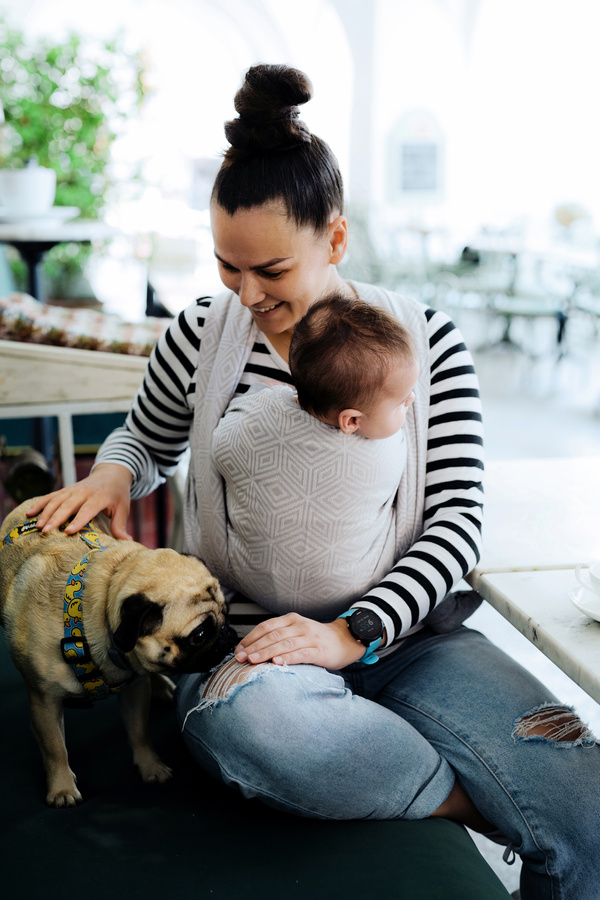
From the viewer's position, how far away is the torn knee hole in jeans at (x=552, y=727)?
1.02 metres

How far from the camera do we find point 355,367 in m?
1.08

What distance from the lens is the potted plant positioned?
5.66 meters

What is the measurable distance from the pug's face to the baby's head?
1.03ft

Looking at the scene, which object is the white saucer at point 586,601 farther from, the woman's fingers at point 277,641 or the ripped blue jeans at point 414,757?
the woman's fingers at point 277,641

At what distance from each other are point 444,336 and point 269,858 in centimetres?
82

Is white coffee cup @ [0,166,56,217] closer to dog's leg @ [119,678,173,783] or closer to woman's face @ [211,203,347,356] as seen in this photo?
woman's face @ [211,203,347,356]

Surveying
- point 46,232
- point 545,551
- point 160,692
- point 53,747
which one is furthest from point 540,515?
point 46,232

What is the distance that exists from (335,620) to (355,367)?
37 centimetres

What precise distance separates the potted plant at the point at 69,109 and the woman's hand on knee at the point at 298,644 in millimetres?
5025

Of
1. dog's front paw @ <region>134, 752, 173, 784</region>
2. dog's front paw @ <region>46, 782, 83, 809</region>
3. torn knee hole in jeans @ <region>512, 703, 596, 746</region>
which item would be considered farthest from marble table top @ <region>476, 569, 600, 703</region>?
dog's front paw @ <region>46, 782, 83, 809</region>

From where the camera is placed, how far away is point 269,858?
2.99ft

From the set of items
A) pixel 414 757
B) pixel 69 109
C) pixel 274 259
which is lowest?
pixel 414 757

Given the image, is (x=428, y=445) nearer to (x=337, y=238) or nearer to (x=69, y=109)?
(x=337, y=238)

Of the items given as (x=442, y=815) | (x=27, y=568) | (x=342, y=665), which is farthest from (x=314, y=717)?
(x=27, y=568)
